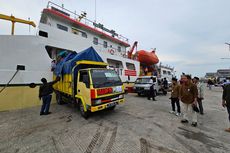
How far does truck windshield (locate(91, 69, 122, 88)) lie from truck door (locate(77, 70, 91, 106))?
264 millimetres

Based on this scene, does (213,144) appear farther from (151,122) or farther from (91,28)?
(91,28)

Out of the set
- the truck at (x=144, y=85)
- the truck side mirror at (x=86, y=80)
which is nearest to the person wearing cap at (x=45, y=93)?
the truck side mirror at (x=86, y=80)

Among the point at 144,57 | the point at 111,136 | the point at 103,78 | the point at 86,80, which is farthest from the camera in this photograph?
the point at 144,57

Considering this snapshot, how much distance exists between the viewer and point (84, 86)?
4.31 m

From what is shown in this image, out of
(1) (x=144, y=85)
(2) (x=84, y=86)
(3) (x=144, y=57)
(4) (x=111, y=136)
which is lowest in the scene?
(4) (x=111, y=136)

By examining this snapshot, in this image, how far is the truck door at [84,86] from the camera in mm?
4105

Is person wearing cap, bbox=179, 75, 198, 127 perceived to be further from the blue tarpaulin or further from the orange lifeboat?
the orange lifeboat

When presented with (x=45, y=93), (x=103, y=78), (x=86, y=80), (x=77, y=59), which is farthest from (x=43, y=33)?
(x=103, y=78)

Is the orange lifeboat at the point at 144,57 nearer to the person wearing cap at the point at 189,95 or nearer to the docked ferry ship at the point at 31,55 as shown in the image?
the docked ferry ship at the point at 31,55

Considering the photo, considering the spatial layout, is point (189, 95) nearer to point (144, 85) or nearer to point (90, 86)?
point (90, 86)

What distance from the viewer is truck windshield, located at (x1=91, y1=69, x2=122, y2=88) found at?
14.0ft

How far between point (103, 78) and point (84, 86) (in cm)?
84

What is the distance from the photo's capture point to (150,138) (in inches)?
119

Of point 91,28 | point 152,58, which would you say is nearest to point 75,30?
point 91,28
